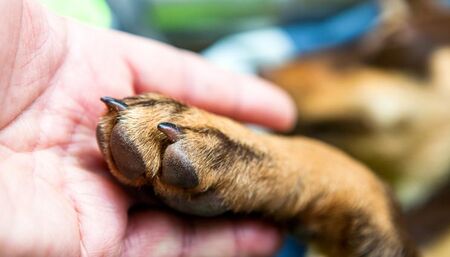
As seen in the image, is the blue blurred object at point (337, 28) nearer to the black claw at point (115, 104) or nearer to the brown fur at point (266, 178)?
the brown fur at point (266, 178)

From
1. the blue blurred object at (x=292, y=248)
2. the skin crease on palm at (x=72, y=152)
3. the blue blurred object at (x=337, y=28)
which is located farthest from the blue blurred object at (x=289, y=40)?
the skin crease on palm at (x=72, y=152)

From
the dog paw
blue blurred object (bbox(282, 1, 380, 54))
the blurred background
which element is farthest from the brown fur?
blue blurred object (bbox(282, 1, 380, 54))

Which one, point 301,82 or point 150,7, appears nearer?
point 301,82

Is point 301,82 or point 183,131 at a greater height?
point 301,82

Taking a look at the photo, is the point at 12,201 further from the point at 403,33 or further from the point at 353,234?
the point at 403,33

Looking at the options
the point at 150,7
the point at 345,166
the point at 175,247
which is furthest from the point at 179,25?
the point at 175,247
